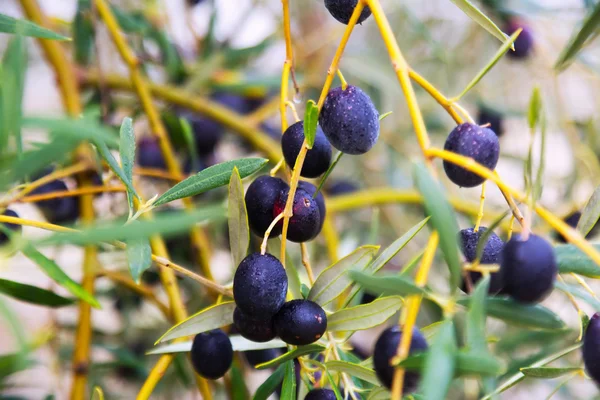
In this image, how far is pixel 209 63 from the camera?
97 cm

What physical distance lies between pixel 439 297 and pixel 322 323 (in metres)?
0.12

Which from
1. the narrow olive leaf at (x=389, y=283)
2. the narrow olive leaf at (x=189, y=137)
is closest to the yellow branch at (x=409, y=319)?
the narrow olive leaf at (x=389, y=283)

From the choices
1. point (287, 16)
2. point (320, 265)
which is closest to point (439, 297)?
point (287, 16)

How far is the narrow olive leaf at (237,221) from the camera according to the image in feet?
1.35

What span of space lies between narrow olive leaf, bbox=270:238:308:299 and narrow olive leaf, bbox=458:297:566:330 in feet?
0.57

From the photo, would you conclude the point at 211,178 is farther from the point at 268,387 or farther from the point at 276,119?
the point at 276,119

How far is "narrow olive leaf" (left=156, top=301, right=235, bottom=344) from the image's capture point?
451mm

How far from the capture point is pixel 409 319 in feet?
0.97

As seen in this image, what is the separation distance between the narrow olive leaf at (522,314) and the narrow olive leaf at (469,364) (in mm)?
43

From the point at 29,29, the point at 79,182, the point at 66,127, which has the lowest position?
the point at 66,127

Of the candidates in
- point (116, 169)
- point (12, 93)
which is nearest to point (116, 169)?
point (116, 169)

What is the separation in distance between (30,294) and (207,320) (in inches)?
6.1

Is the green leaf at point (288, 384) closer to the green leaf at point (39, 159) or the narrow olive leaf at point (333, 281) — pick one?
the narrow olive leaf at point (333, 281)

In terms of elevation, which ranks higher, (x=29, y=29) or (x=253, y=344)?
(x=29, y=29)
